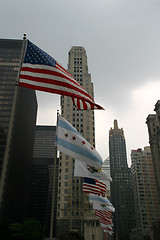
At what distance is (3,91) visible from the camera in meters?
120

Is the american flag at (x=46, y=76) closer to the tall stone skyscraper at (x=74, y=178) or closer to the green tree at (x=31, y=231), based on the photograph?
the tall stone skyscraper at (x=74, y=178)

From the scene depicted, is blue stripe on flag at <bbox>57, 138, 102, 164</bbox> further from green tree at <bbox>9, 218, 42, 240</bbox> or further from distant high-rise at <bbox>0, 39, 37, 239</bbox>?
distant high-rise at <bbox>0, 39, 37, 239</bbox>

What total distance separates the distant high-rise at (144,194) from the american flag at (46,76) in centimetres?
14005

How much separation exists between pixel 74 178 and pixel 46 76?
74.6 metres

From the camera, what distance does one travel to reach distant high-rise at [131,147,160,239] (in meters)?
140

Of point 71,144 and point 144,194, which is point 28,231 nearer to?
point 71,144


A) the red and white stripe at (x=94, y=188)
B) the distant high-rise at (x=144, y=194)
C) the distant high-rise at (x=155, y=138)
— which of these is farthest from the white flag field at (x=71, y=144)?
the distant high-rise at (x=144, y=194)

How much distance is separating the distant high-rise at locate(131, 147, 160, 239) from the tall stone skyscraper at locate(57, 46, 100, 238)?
74.5 metres

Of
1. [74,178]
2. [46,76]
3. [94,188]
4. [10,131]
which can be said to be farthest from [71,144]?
[10,131]

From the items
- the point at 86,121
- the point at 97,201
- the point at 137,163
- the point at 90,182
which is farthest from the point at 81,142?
the point at 137,163

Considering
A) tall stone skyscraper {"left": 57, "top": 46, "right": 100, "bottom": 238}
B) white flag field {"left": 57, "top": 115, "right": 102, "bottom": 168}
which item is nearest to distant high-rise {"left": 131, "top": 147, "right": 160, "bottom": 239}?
tall stone skyscraper {"left": 57, "top": 46, "right": 100, "bottom": 238}

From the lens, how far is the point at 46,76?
41.5ft

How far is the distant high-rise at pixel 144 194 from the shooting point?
140 meters

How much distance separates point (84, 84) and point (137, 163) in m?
90.3
